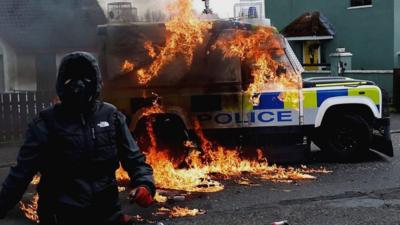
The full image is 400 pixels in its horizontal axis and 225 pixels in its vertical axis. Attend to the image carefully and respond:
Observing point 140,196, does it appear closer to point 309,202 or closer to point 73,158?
point 73,158

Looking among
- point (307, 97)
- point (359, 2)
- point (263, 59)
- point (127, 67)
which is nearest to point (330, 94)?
point (307, 97)

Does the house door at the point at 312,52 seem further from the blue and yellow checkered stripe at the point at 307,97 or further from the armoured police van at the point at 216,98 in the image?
the armoured police van at the point at 216,98

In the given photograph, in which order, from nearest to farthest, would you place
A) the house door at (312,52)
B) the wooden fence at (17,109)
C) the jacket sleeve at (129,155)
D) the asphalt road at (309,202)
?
the jacket sleeve at (129,155) → the asphalt road at (309,202) → the wooden fence at (17,109) → the house door at (312,52)

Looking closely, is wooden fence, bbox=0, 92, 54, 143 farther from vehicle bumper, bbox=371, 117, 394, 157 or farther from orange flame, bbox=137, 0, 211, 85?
vehicle bumper, bbox=371, 117, 394, 157

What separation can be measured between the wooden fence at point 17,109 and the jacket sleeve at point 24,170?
9022 mm

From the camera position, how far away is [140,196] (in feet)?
8.61

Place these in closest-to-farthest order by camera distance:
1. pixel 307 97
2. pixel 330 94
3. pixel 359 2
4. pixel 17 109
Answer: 1. pixel 307 97
2. pixel 330 94
3. pixel 17 109
4. pixel 359 2

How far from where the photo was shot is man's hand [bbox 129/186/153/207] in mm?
2623

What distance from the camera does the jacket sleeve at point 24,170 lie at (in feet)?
8.54

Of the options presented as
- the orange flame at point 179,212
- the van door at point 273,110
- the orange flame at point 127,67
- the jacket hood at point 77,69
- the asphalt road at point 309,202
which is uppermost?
the jacket hood at point 77,69

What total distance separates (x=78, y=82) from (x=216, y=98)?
5159 millimetres

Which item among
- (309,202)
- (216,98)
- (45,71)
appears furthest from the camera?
(45,71)

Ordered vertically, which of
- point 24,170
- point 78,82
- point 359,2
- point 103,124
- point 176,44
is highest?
point 359,2

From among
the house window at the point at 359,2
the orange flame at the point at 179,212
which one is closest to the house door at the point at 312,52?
the house window at the point at 359,2
